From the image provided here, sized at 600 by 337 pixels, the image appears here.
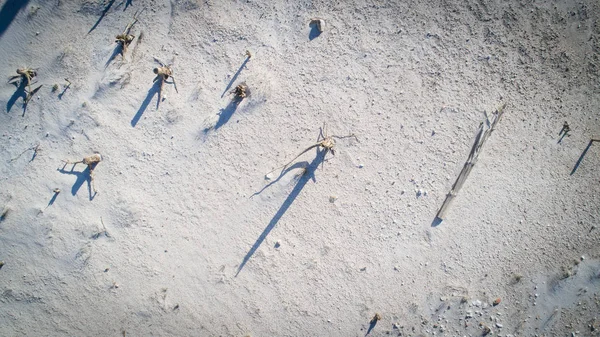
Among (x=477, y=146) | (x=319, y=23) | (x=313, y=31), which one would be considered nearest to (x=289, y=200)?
(x=313, y=31)

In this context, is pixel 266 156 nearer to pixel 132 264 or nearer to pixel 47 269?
pixel 132 264

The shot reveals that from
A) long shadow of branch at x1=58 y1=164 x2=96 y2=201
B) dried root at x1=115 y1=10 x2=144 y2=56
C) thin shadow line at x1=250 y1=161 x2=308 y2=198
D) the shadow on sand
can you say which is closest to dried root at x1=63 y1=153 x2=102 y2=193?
long shadow of branch at x1=58 y1=164 x2=96 y2=201

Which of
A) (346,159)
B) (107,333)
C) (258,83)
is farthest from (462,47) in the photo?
(107,333)

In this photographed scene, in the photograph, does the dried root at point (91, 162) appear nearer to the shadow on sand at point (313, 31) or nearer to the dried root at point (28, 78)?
the dried root at point (28, 78)

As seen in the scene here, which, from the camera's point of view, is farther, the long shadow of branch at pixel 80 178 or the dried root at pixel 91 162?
the long shadow of branch at pixel 80 178

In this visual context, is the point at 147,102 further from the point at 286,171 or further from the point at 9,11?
the point at 9,11

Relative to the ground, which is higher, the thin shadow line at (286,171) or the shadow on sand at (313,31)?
the shadow on sand at (313,31)

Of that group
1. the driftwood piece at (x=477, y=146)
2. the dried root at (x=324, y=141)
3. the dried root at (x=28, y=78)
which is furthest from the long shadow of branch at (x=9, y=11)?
the driftwood piece at (x=477, y=146)

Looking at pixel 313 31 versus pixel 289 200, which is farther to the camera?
pixel 289 200
